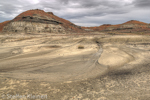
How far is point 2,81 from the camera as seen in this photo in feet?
12.3

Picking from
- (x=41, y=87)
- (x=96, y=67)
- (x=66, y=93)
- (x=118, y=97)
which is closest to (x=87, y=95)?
(x=66, y=93)

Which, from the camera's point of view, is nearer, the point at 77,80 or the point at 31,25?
the point at 77,80

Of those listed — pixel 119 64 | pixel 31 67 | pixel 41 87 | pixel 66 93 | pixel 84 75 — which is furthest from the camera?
pixel 119 64

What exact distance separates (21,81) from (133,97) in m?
4.16

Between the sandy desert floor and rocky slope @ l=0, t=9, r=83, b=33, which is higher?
rocky slope @ l=0, t=9, r=83, b=33

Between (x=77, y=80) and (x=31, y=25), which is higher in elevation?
(x=31, y=25)

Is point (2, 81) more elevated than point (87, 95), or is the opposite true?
point (2, 81)

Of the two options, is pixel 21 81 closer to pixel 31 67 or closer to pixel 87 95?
pixel 31 67

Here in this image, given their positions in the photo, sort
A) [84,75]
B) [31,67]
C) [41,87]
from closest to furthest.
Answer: [41,87]
[84,75]
[31,67]

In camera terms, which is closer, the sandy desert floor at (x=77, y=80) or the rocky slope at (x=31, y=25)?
the sandy desert floor at (x=77, y=80)

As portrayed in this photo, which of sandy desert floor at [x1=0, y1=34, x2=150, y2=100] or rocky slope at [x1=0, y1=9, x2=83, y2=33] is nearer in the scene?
sandy desert floor at [x1=0, y1=34, x2=150, y2=100]

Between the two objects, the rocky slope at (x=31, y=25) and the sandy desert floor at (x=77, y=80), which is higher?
the rocky slope at (x=31, y=25)

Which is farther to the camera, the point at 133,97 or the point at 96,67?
the point at 96,67

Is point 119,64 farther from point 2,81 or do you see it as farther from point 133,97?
point 2,81
